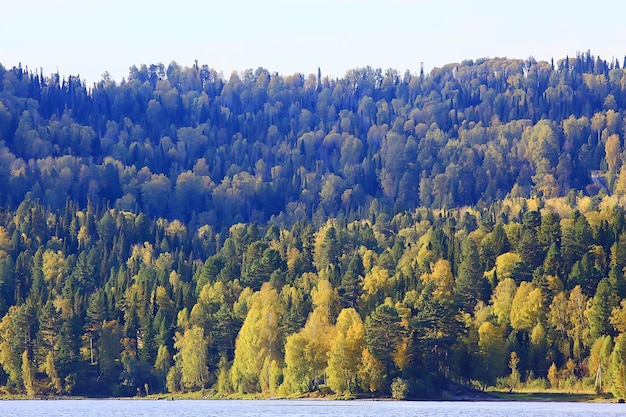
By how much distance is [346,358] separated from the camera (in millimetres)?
148625

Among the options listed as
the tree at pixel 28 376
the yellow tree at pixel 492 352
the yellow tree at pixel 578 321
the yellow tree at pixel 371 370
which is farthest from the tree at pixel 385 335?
the tree at pixel 28 376

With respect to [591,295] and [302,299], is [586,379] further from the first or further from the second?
[302,299]

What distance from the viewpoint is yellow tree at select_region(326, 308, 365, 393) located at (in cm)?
14900

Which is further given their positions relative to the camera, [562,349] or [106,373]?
[106,373]

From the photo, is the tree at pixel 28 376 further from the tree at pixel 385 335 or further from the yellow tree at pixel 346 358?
the tree at pixel 385 335

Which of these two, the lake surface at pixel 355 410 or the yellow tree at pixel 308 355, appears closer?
the lake surface at pixel 355 410

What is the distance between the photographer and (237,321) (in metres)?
184

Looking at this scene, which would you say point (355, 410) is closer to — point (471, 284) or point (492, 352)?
point (492, 352)

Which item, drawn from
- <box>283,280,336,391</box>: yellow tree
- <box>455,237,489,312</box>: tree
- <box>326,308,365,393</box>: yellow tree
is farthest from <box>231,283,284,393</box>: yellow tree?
<box>455,237,489,312</box>: tree

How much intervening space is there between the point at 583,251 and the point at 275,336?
42955mm

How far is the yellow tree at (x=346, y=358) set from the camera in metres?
149

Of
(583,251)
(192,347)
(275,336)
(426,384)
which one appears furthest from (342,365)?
(583,251)

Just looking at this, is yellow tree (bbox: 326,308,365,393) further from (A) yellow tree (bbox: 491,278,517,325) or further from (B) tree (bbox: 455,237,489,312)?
(B) tree (bbox: 455,237,489,312)

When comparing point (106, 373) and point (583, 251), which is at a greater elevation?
point (583, 251)
